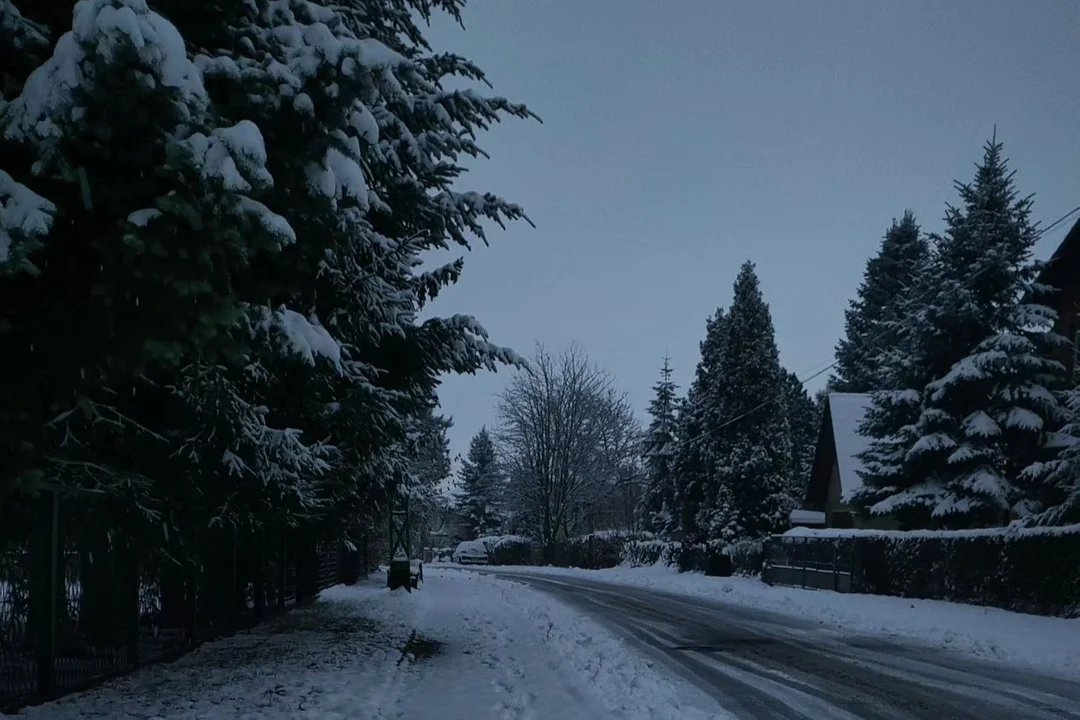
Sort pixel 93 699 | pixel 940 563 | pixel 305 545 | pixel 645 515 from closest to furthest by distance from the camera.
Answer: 1. pixel 93 699
2. pixel 305 545
3. pixel 940 563
4. pixel 645 515

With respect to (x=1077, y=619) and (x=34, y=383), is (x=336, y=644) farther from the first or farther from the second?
(x=1077, y=619)

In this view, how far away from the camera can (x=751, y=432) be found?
37.7 metres

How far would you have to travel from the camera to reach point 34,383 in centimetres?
457

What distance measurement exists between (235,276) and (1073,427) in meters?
16.7

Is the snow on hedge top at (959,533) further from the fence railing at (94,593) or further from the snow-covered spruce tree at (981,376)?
the fence railing at (94,593)

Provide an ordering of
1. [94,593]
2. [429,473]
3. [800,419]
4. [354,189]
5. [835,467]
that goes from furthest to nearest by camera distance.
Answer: [800,419], [429,473], [835,467], [94,593], [354,189]

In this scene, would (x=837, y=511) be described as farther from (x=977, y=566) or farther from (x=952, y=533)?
(x=977, y=566)

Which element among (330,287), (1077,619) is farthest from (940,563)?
(330,287)

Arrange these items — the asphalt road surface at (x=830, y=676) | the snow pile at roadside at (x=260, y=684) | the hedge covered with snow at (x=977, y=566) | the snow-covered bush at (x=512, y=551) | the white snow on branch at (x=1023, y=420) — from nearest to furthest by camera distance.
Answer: the snow pile at roadside at (x=260, y=684)
the asphalt road surface at (x=830, y=676)
the hedge covered with snow at (x=977, y=566)
the white snow on branch at (x=1023, y=420)
the snow-covered bush at (x=512, y=551)

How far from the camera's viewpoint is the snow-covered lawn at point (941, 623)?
43.6 ft

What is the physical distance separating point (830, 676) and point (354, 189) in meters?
8.61

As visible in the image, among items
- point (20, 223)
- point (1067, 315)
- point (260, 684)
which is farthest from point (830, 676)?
point (1067, 315)

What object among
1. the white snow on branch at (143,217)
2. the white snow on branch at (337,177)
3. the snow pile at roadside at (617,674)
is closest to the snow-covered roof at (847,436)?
the snow pile at roadside at (617,674)

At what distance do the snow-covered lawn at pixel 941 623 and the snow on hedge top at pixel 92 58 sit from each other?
39.3 ft
